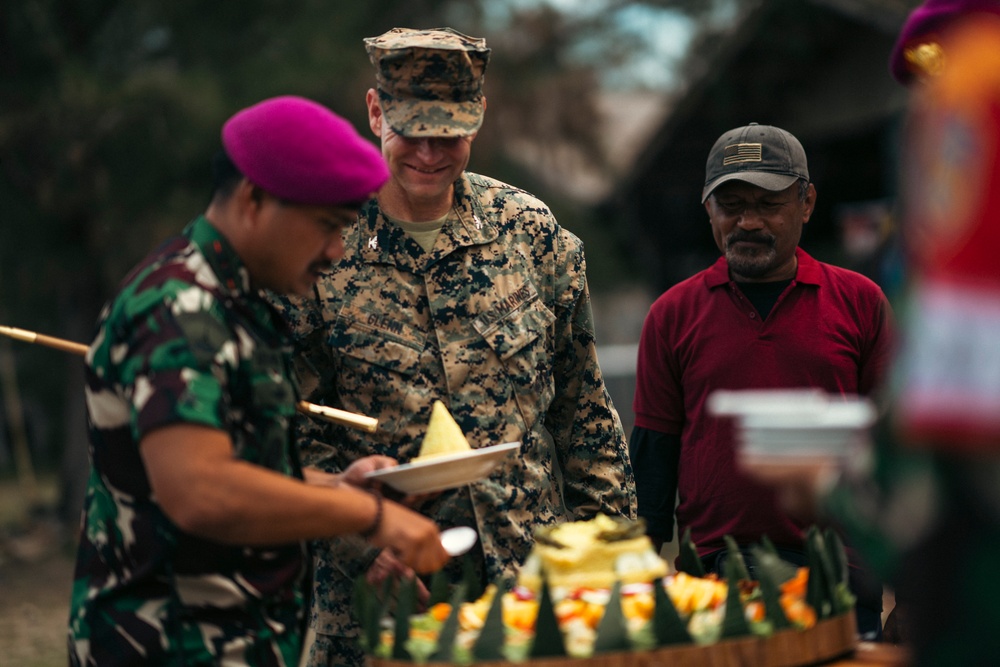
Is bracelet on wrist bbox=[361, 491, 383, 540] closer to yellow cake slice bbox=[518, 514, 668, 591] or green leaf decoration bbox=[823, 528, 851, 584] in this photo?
yellow cake slice bbox=[518, 514, 668, 591]

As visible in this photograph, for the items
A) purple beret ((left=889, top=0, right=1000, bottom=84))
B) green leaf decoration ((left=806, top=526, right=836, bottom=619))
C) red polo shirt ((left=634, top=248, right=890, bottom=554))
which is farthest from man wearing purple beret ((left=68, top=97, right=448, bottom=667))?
red polo shirt ((left=634, top=248, right=890, bottom=554))

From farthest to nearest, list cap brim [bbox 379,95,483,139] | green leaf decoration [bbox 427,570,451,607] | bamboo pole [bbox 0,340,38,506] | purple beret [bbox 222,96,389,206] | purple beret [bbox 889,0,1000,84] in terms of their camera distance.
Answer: bamboo pole [bbox 0,340,38,506]
cap brim [bbox 379,95,483,139]
green leaf decoration [bbox 427,570,451,607]
purple beret [bbox 222,96,389,206]
purple beret [bbox 889,0,1000,84]

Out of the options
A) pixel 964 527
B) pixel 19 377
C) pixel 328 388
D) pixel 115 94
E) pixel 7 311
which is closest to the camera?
pixel 964 527

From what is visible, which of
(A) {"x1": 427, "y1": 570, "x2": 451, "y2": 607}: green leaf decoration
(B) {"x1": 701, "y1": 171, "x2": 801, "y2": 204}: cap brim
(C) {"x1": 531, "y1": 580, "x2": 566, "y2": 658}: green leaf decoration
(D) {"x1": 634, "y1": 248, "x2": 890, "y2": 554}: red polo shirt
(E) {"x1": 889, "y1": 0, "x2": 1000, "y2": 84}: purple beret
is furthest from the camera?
(B) {"x1": 701, "y1": 171, "x2": 801, "y2": 204}: cap brim

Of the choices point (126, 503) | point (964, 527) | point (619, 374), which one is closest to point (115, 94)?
point (619, 374)

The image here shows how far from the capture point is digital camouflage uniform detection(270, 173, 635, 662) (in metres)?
3.88

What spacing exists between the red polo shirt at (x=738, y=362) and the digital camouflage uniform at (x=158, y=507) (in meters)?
1.75

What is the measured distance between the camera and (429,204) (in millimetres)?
4055

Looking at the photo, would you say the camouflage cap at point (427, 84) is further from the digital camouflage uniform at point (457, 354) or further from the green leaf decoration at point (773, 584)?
the green leaf decoration at point (773, 584)

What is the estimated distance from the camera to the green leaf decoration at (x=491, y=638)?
2.65 m

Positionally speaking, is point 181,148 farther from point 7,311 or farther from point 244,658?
point 244,658

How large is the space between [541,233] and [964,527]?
7.99ft

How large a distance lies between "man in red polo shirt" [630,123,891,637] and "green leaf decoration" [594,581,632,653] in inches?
59.9

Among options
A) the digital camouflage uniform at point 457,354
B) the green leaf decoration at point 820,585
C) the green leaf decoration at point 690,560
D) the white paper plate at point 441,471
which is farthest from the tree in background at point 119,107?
the green leaf decoration at point 820,585
